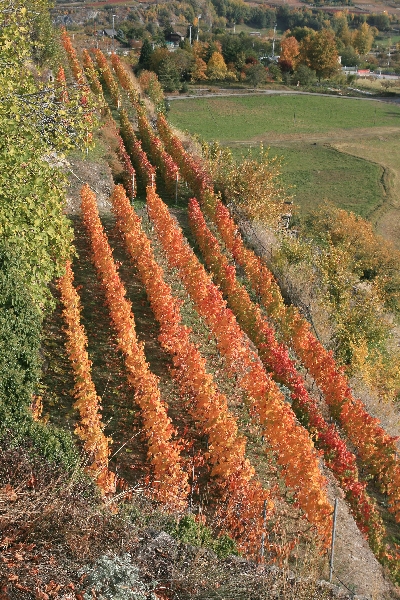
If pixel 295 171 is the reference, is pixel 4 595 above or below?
above

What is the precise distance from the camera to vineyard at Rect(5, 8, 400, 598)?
37.2 feet

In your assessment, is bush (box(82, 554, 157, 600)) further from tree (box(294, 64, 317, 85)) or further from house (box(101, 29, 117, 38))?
house (box(101, 29, 117, 38))

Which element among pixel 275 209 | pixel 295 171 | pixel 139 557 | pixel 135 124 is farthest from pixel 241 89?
pixel 139 557

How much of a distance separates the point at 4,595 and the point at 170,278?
14831 millimetres

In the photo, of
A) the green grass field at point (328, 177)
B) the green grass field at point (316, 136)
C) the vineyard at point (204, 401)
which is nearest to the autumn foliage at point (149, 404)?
the vineyard at point (204, 401)

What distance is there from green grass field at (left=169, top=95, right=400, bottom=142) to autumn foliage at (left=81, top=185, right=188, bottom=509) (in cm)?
4103

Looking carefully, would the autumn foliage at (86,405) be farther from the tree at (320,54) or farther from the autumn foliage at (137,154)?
the tree at (320,54)

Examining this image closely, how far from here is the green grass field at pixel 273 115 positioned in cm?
5966

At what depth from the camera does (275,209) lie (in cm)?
3050

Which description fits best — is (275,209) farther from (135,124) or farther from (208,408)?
(208,408)

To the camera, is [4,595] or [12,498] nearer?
[4,595]

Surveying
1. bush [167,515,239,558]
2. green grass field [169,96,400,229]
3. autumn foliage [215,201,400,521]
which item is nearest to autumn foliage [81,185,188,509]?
bush [167,515,239,558]

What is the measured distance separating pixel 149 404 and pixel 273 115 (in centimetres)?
6059

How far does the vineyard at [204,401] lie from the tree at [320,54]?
7476cm
